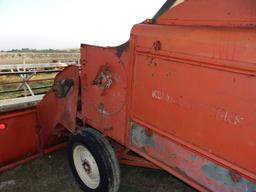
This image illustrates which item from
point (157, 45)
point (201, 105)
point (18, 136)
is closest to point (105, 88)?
point (157, 45)

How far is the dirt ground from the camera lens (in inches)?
153

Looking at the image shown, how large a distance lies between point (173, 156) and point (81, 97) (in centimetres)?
159

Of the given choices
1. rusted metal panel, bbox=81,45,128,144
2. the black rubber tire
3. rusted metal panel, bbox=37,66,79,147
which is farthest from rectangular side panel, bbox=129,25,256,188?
rusted metal panel, bbox=37,66,79,147

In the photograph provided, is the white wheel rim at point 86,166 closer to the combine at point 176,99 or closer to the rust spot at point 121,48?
the combine at point 176,99

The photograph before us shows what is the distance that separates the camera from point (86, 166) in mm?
3521

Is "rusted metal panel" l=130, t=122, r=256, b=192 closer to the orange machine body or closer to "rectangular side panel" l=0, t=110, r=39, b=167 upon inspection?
the orange machine body

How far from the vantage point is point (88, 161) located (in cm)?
348

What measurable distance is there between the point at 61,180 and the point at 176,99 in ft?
8.09

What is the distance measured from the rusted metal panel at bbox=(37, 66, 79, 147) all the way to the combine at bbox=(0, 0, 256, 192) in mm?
26

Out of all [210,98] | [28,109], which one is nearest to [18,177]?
[28,109]

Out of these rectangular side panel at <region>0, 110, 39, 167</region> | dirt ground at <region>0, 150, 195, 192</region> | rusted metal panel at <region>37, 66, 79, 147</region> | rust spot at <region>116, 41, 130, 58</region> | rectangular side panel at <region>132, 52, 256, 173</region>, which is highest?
rust spot at <region>116, 41, 130, 58</region>

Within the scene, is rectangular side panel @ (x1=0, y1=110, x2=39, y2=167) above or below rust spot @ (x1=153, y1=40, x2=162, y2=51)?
below

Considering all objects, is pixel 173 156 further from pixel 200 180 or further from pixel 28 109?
pixel 28 109

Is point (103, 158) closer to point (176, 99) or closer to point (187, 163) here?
point (187, 163)
